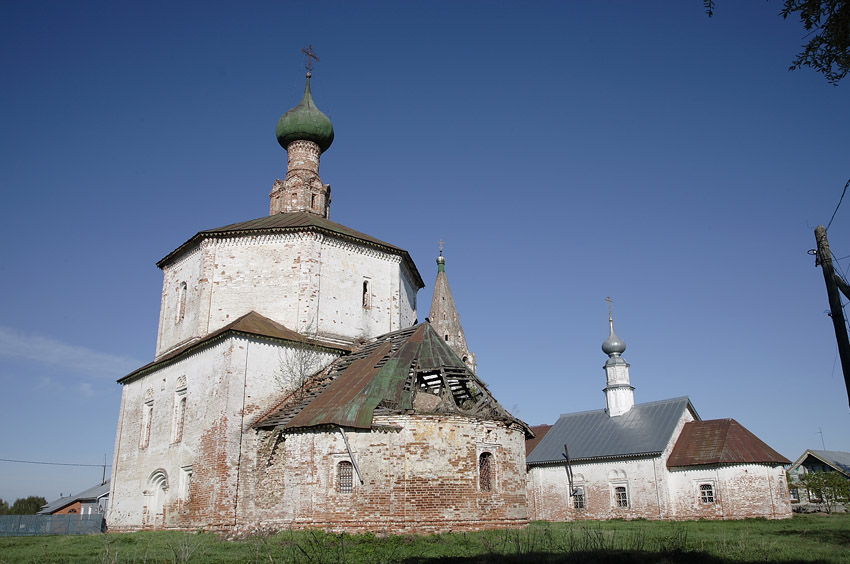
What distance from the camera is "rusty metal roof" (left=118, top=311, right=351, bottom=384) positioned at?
17.8 m

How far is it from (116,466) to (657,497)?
2210cm

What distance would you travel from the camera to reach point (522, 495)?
52.2 ft

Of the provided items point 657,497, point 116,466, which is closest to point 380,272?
point 116,466

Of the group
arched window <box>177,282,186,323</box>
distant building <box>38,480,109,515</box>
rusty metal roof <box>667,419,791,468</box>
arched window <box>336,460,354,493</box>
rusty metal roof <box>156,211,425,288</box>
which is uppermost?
rusty metal roof <box>156,211,425,288</box>

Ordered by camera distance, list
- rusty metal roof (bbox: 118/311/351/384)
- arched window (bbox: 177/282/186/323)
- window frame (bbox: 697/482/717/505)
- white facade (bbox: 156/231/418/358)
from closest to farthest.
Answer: rusty metal roof (bbox: 118/311/351/384), white facade (bbox: 156/231/418/358), arched window (bbox: 177/282/186/323), window frame (bbox: 697/482/717/505)

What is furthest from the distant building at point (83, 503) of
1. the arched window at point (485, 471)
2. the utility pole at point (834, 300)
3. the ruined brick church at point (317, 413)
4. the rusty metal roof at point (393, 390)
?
the utility pole at point (834, 300)

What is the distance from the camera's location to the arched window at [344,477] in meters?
14.6

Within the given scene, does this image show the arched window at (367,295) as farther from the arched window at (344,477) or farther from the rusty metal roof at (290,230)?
the arched window at (344,477)

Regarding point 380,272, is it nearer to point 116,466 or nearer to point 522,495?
point 522,495

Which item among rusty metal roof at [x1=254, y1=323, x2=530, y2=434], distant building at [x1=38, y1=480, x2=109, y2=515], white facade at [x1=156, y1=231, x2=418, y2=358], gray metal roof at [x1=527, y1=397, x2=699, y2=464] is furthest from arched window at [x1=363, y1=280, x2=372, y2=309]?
distant building at [x1=38, y1=480, x2=109, y2=515]

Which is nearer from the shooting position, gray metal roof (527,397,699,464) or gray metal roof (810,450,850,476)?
gray metal roof (527,397,699,464)

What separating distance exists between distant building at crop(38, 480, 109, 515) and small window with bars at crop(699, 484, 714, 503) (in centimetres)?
3395

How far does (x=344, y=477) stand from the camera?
14703 millimetres

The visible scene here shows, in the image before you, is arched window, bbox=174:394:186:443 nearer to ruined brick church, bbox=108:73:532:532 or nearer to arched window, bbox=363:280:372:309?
ruined brick church, bbox=108:73:532:532
